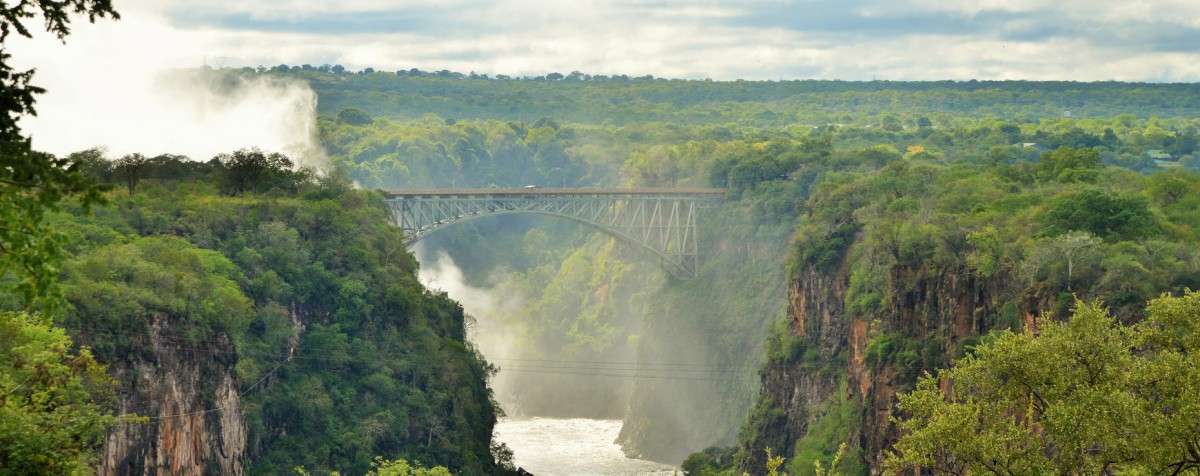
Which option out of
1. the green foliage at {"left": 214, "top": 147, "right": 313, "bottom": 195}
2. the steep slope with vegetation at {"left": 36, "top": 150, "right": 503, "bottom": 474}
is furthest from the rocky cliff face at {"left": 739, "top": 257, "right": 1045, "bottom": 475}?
the green foliage at {"left": 214, "top": 147, "right": 313, "bottom": 195}

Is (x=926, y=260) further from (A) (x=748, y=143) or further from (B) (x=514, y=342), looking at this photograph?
(B) (x=514, y=342)

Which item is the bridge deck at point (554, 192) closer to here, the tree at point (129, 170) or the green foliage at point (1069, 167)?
the tree at point (129, 170)

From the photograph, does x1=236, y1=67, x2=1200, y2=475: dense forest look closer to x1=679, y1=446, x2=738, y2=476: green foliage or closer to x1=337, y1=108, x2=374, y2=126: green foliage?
x1=679, y1=446, x2=738, y2=476: green foliage

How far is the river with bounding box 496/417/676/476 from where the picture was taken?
98562 millimetres

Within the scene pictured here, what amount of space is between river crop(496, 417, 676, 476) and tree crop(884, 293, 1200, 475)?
61601 millimetres

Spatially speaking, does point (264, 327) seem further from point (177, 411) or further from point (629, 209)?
point (629, 209)

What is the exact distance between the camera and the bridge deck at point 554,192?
9666cm

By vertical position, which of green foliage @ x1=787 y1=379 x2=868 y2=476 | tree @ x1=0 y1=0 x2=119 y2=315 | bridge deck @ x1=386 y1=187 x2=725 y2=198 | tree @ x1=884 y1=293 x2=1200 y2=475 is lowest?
green foliage @ x1=787 y1=379 x2=868 y2=476

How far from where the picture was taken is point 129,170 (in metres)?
75.9

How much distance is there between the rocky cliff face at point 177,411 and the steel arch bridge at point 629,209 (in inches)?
1473

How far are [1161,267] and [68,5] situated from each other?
3958 centimetres

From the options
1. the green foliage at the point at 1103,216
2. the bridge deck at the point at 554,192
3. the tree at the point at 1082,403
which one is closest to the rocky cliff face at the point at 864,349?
the green foliage at the point at 1103,216

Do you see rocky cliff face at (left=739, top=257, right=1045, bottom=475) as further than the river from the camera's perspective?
No

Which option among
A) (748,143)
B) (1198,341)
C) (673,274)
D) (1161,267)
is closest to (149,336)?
(1161,267)
